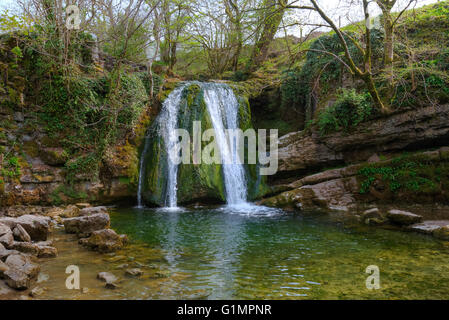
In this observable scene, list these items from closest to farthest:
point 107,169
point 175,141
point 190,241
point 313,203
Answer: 1. point 190,241
2. point 313,203
3. point 107,169
4. point 175,141

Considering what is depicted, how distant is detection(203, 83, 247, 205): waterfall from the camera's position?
1067cm

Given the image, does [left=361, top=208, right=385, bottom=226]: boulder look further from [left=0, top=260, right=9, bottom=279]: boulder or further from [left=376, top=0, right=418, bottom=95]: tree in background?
[left=0, top=260, right=9, bottom=279]: boulder

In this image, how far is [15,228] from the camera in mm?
5129

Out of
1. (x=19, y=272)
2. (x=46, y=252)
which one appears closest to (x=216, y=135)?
(x=46, y=252)

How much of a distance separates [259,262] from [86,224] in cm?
371

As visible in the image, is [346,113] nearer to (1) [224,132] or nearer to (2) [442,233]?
(1) [224,132]

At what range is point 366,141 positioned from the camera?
32.2 feet

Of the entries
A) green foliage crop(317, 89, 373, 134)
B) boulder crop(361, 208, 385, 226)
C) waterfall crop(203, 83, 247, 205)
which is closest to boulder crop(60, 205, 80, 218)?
waterfall crop(203, 83, 247, 205)

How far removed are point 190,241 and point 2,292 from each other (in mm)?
3097

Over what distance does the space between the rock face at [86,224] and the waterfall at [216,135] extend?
3940 millimetres

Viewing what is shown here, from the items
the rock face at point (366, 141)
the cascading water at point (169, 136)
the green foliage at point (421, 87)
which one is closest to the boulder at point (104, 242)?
the cascading water at point (169, 136)

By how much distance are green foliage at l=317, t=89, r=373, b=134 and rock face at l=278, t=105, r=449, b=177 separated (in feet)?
0.81
